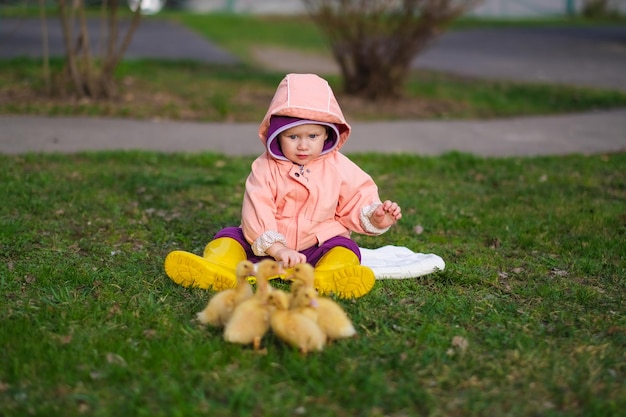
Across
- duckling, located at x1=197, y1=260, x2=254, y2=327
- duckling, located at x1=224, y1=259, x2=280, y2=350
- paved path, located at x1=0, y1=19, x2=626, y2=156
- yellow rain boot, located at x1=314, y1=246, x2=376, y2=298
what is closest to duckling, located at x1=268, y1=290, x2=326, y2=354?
duckling, located at x1=224, y1=259, x2=280, y2=350

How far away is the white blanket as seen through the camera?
4391 mm

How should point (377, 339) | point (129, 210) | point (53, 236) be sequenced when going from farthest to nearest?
1. point (129, 210)
2. point (53, 236)
3. point (377, 339)

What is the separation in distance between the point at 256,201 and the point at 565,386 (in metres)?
1.85

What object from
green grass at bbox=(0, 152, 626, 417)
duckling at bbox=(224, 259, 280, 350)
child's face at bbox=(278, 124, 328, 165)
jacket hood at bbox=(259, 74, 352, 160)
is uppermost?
jacket hood at bbox=(259, 74, 352, 160)

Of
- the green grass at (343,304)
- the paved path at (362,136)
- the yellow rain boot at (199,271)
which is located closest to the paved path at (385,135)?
the paved path at (362,136)

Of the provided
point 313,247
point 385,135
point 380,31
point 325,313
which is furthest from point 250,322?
point 380,31

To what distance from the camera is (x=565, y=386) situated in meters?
3.16

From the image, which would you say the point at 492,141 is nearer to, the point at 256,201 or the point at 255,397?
the point at 256,201

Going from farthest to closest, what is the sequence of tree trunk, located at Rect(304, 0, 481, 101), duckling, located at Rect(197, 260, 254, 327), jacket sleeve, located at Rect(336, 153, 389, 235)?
1. tree trunk, located at Rect(304, 0, 481, 101)
2. jacket sleeve, located at Rect(336, 153, 389, 235)
3. duckling, located at Rect(197, 260, 254, 327)

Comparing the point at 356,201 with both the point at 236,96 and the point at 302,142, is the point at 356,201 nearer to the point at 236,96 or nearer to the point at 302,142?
the point at 302,142

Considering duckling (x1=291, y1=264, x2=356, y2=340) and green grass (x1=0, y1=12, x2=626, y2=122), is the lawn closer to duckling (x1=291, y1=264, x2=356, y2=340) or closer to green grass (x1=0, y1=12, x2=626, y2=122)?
duckling (x1=291, y1=264, x2=356, y2=340)

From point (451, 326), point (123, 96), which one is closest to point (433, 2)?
point (123, 96)

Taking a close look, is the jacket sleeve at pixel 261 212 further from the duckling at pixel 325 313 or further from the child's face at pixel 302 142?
the duckling at pixel 325 313

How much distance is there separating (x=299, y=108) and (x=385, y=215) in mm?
724
